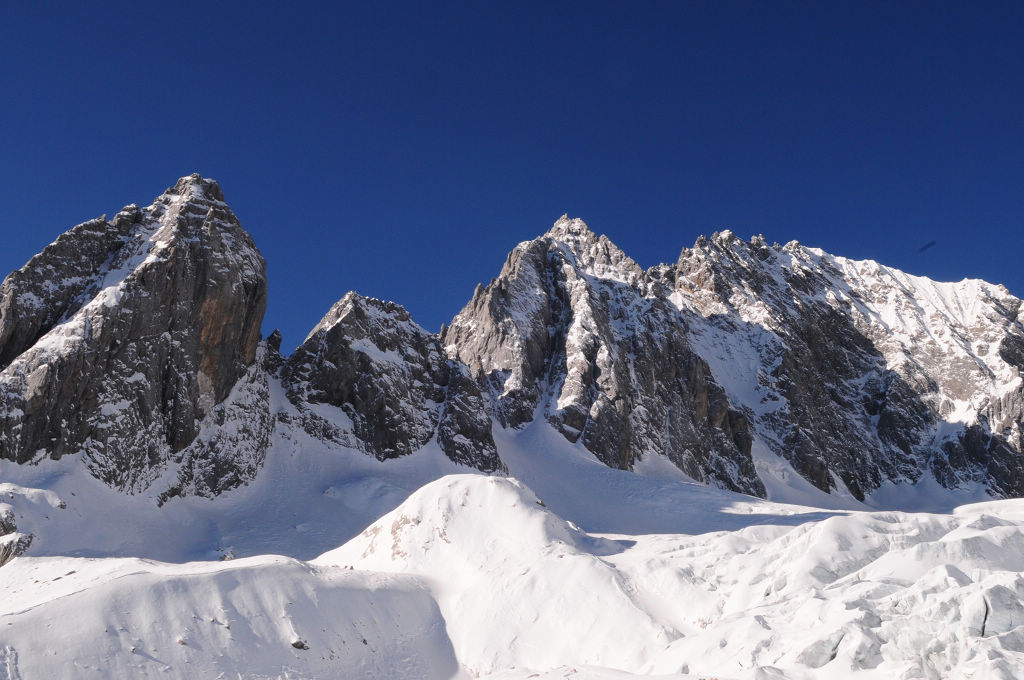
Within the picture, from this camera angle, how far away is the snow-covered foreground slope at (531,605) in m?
13.9

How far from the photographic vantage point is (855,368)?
124500 mm

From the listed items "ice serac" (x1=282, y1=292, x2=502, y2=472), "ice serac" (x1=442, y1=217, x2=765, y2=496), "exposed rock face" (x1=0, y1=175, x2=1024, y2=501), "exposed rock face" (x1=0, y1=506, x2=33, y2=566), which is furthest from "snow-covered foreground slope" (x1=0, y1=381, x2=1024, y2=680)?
"ice serac" (x1=442, y1=217, x2=765, y2=496)

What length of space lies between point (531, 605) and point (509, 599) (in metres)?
0.85

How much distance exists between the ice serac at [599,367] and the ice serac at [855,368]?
1285cm

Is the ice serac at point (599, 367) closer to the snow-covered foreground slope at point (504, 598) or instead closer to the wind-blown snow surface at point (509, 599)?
the snow-covered foreground slope at point (504, 598)

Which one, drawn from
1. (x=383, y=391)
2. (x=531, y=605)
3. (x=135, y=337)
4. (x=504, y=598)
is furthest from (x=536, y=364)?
(x=531, y=605)

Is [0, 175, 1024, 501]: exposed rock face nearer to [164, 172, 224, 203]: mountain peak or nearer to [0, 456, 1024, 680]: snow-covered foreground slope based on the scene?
[164, 172, 224, 203]: mountain peak

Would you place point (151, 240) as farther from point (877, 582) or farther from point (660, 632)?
point (877, 582)

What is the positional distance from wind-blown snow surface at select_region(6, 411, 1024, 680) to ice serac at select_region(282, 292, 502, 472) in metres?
19.2

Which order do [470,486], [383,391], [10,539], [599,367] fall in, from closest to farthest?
[470,486] → [10,539] → [383,391] → [599,367]

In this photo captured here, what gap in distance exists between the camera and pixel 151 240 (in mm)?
48219

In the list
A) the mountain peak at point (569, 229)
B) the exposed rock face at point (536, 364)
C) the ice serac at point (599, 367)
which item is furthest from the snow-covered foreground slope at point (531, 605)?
the mountain peak at point (569, 229)

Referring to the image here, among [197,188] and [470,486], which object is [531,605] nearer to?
[470,486]

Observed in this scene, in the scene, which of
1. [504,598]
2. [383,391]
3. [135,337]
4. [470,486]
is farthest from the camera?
[383,391]
